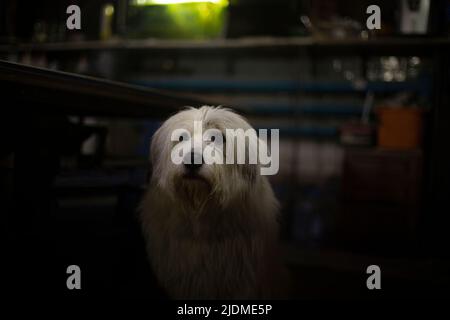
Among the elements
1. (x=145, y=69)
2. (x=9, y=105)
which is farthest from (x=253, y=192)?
(x=145, y=69)

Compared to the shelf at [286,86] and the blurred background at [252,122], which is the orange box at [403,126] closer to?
the blurred background at [252,122]

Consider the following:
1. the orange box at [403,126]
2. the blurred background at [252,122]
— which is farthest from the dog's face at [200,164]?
the orange box at [403,126]

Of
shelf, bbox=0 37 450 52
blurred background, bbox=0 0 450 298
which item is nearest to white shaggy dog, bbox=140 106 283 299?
blurred background, bbox=0 0 450 298

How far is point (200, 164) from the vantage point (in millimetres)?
980

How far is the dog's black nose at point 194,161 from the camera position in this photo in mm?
977

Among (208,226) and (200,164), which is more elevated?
(200,164)

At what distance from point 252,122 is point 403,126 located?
1.70 meters

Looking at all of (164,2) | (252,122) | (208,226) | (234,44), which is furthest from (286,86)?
(208,226)

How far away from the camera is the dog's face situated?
3.28 feet

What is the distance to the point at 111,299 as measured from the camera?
4.13 ft

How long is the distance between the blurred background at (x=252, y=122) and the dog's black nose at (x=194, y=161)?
352 mm

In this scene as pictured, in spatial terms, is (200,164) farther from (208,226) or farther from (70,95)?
(70,95)
